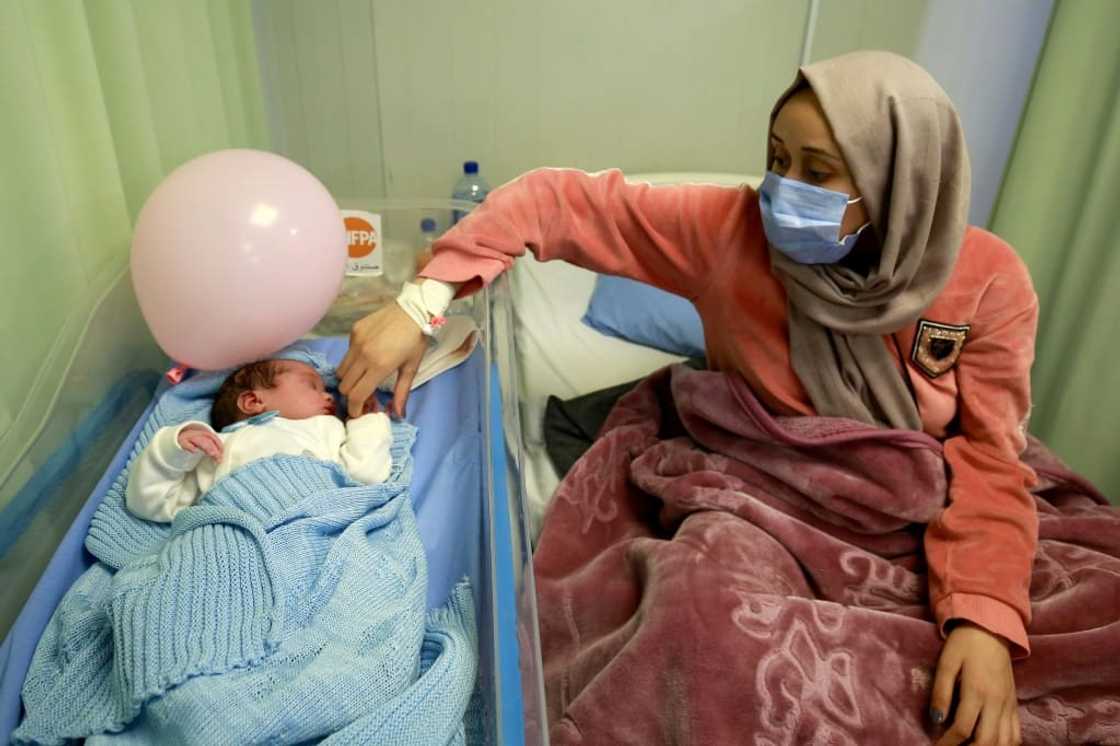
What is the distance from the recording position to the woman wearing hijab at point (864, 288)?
35.3 inches

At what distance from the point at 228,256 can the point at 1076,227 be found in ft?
6.23

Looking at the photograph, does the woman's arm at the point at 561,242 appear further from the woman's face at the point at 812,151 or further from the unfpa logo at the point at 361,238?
the unfpa logo at the point at 361,238

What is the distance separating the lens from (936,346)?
1035 millimetres

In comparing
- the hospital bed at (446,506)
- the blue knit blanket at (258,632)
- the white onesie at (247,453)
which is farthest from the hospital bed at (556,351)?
the blue knit blanket at (258,632)

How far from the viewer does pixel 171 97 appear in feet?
4.54

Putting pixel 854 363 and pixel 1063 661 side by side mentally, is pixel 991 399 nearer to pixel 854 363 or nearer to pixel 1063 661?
pixel 854 363

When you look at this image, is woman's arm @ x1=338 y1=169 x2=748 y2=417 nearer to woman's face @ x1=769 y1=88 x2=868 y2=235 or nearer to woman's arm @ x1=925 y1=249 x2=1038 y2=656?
woman's face @ x1=769 y1=88 x2=868 y2=235

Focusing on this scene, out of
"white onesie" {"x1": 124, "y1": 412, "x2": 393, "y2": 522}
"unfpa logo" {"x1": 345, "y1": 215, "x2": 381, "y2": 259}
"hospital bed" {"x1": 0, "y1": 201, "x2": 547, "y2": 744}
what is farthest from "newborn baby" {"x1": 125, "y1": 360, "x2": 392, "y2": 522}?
"unfpa logo" {"x1": 345, "y1": 215, "x2": 381, "y2": 259}

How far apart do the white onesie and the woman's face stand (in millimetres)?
694

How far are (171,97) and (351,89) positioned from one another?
26.9 inches

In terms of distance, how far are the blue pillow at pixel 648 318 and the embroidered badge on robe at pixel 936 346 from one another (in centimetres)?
76

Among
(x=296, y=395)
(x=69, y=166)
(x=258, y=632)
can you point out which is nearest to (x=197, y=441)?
(x=296, y=395)

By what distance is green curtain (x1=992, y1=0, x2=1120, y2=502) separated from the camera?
5.57 feet

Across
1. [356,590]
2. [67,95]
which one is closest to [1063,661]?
[356,590]
